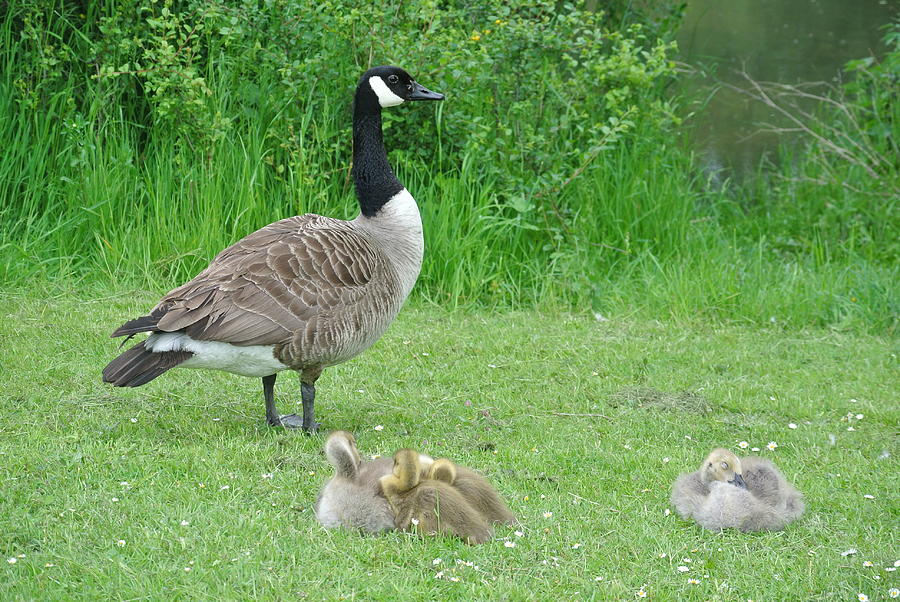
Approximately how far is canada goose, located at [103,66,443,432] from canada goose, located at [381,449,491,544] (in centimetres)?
141

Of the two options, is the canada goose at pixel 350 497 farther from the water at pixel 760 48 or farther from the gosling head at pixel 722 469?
the water at pixel 760 48

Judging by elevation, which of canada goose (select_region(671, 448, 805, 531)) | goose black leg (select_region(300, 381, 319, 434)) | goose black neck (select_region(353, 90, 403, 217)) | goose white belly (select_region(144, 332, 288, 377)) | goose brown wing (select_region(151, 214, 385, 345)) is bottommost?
goose black leg (select_region(300, 381, 319, 434))

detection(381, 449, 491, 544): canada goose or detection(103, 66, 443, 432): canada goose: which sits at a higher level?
detection(103, 66, 443, 432): canada goose

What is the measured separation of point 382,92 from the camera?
22.3 feet

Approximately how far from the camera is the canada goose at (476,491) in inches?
188

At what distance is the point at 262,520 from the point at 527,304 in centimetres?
507

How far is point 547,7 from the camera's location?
943 cm

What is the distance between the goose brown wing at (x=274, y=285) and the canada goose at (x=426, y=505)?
144cm

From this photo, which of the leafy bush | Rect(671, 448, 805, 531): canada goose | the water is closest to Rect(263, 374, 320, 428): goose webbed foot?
Rect(671, 448, 805, 531): canada goose

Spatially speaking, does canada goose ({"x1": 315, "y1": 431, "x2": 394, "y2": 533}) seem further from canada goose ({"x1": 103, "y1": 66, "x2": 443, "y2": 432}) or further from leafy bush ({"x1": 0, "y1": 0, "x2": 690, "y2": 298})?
leafy bush ({"x1": 0, "y1": 0, "x2": 690, "y2": 298})

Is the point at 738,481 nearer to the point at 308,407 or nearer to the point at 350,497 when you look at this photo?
the point at 350,497

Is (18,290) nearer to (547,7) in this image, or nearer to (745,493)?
(547,7)

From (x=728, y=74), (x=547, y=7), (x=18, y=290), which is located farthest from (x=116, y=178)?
(x=728, y=74)

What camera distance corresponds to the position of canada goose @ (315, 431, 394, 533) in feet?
15.3
